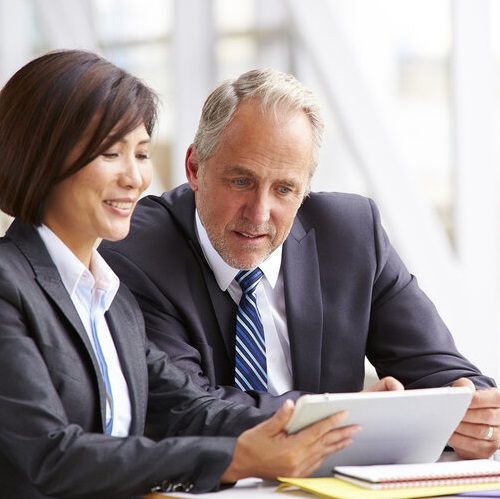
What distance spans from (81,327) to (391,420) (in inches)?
21.7

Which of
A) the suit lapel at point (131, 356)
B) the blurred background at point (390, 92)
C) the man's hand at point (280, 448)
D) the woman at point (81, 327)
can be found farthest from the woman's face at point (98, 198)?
the blurred background at point (390, 92)

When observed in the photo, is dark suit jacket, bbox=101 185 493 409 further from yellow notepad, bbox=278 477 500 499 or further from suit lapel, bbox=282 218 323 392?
yellow notepad, bbox=278 477 500 499

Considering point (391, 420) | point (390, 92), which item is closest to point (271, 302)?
point (391, 420)

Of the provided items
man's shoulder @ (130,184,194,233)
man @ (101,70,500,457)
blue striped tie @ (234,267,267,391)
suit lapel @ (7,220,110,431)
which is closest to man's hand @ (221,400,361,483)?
suit lapel @ (7,220,110,431)

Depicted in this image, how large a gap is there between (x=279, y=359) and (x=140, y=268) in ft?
1.26

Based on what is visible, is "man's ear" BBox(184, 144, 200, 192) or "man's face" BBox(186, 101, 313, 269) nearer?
"man's face" BBox(186, 101, 313, 269)

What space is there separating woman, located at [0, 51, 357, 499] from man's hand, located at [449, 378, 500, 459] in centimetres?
47

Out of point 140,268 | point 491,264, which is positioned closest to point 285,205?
point 140,268

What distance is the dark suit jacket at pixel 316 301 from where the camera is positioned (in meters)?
2.71

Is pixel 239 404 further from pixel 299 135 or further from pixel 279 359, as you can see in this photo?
pixel 299 135

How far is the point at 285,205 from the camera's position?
8.73ft

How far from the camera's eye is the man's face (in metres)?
2.63

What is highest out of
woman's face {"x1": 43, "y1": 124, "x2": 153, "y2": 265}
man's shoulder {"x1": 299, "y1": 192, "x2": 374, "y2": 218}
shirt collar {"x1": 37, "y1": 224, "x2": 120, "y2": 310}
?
woman's face {"x1": 43, "y1": 124, "x2": 153, "y2": 265}

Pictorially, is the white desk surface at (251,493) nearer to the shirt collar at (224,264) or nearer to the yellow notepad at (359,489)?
the yellow notepad at (359,489)
